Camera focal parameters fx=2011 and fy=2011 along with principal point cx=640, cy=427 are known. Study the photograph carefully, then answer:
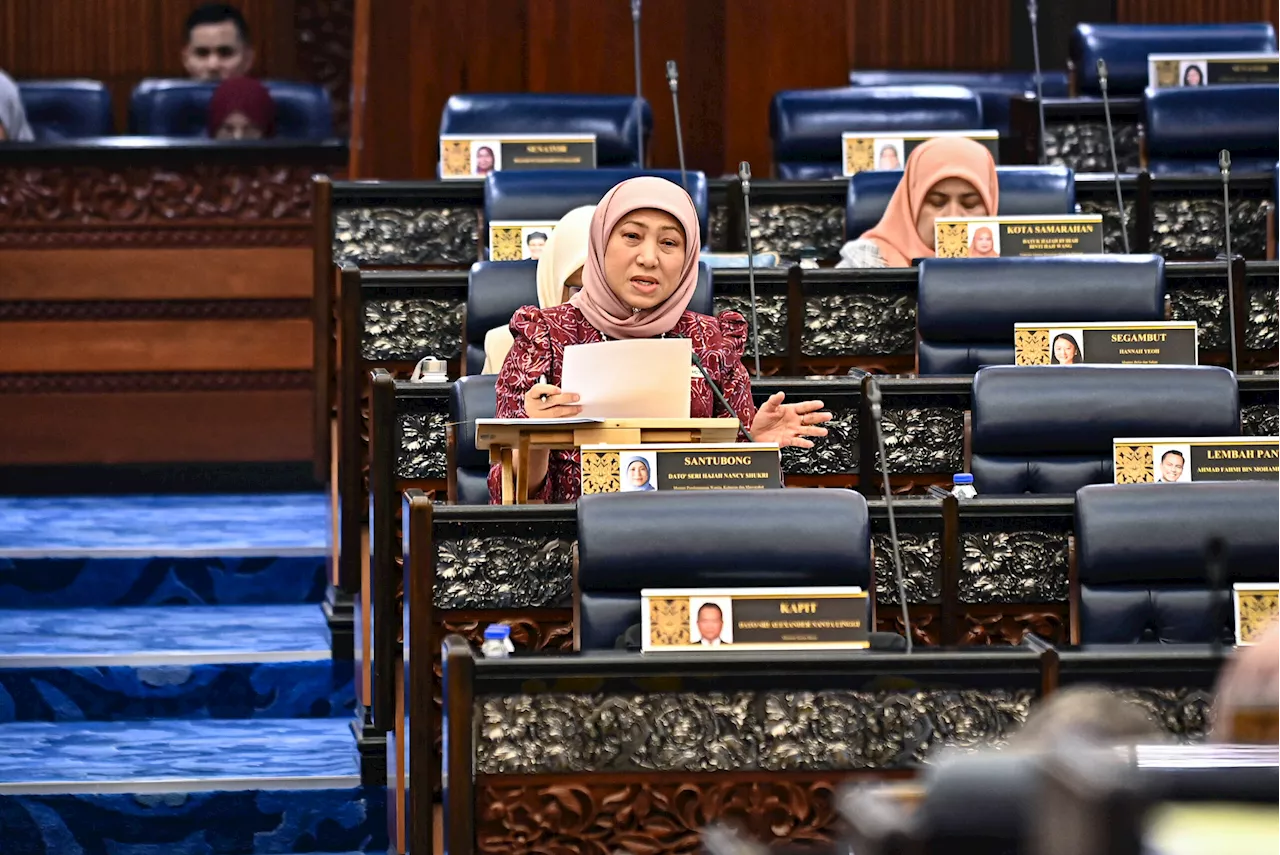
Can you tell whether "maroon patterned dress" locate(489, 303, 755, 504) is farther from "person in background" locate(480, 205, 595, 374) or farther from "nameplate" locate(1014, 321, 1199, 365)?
"nameplate" locate(1014, 321, 1199, 365)

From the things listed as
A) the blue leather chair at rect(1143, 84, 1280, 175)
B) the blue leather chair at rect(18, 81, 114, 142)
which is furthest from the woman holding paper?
the blue leather chair at rect(18, 81, 114, 142)

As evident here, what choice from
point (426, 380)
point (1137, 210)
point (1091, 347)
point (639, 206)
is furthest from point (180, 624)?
point (1137, 210)

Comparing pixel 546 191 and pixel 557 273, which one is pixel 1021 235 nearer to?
pixel 546 191

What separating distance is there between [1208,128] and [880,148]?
0.99 metres

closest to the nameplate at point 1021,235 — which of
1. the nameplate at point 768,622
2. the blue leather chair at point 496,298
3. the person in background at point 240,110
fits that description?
the blue leather chair at point 496,298

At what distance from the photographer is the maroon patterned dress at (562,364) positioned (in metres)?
3.20

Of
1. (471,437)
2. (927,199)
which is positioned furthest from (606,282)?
(927,199)

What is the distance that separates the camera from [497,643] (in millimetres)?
2504

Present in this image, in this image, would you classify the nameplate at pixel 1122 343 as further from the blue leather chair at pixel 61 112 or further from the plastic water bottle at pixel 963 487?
the blue leather chair at pixel 61 112

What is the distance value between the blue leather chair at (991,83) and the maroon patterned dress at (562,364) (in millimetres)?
3600

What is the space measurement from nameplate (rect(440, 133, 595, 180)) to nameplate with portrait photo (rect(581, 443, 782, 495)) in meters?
2.24

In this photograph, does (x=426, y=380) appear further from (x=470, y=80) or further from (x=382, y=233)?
(x=470, y=80)

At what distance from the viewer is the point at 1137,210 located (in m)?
5.13

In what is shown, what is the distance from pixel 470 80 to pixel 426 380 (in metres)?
2.32
